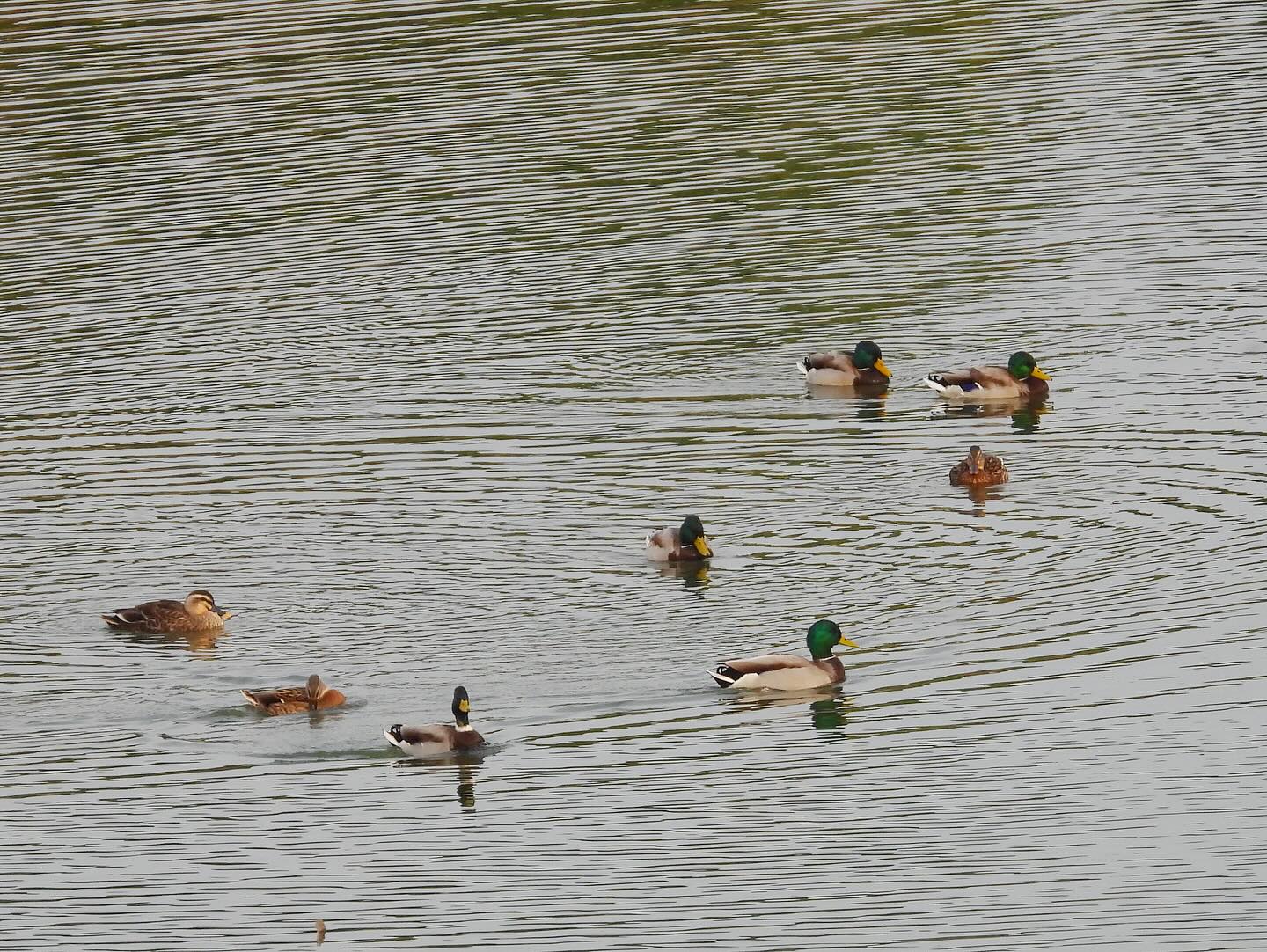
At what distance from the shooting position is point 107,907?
16453 millimetres

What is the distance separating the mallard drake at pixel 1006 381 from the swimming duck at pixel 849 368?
0.93 m

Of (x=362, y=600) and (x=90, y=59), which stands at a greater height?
→ (x=90, y=59)

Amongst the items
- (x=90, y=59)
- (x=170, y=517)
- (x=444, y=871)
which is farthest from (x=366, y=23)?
(x=444, y=871)

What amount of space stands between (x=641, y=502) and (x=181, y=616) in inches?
203

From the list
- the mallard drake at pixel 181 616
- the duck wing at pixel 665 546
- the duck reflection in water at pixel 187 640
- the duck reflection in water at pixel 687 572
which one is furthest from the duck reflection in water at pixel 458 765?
the duck wing at pixel 665 546

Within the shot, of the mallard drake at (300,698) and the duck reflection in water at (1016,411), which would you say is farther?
the duck reflection in water at (1016,411)

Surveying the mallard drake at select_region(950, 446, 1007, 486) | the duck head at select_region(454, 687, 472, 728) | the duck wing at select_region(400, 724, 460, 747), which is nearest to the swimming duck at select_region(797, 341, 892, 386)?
the mallard drake at select_region(950, 446, 1007, 486)

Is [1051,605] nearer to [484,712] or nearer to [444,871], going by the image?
[484,712]

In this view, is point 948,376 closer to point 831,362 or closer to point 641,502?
point 831,362

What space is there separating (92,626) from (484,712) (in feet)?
14.1

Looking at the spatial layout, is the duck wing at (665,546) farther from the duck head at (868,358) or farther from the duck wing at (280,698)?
the duck head at (868,358)

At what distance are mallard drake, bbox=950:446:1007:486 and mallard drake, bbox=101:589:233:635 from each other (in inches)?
290

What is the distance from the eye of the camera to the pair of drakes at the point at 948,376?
27.3 m

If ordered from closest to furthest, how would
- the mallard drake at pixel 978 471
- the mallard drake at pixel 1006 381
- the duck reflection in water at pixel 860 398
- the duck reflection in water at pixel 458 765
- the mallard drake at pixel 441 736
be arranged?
the duck reflection in water at pixel 458 765 < the mallard drake at pixel 441 736 < the mallard drake at pixel 978 471 < the mallard drake at pixel 1006 381 < the duck reflection in water at pixel 860 398
